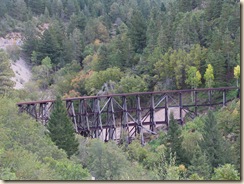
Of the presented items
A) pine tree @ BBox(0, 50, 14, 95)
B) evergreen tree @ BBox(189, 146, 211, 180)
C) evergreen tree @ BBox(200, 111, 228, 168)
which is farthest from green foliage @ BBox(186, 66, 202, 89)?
evergreen tree @ BBox(189, 146, 211, 180)

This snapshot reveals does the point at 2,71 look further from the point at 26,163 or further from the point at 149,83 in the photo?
the point at 26,163

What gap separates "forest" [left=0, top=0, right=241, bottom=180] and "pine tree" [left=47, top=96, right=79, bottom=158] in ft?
0.21

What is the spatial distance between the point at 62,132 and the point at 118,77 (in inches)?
904

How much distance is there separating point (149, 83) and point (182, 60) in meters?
4.81

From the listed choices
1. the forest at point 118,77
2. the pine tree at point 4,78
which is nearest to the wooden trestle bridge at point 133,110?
the forest at point 118,77

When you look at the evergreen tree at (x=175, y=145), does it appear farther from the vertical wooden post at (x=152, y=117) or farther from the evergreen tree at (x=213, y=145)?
the vertical wooden post at (x=152, y=117)

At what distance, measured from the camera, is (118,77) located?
48.5 m

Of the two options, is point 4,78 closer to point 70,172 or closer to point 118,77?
point 118,77

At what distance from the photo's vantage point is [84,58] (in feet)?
210

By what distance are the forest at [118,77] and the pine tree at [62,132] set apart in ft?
0.21

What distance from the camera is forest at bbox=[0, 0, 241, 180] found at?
19.5 meters

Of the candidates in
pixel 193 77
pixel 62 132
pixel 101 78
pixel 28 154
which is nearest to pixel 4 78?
pixel 101 78

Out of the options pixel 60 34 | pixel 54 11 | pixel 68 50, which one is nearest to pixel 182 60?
pixel 68 50

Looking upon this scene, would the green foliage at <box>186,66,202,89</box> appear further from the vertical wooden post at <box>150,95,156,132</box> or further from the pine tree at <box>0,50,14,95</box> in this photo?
the pine tree at <box>0,50,14,95</box>
